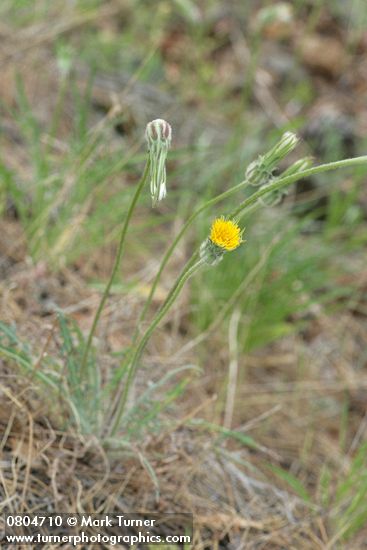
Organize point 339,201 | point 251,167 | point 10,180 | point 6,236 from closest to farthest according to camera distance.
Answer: point 251,167 < point 10,180 < point 6,236 < point 339,201

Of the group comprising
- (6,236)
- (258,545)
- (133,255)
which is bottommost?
(258,545)

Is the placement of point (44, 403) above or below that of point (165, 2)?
below

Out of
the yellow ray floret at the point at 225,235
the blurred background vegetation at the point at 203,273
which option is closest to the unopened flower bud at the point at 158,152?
the yellow ray floret at the point at 225,235

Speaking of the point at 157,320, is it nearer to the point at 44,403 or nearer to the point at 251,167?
the point at 251,167

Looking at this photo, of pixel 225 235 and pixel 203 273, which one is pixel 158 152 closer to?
pixel 225 235

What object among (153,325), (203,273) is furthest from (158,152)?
(203,273)

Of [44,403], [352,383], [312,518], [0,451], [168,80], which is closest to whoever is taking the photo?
[0,451]

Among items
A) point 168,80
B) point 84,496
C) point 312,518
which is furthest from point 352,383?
point 168,80
